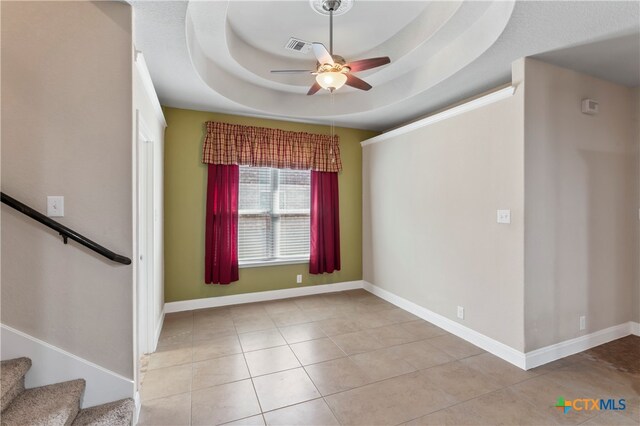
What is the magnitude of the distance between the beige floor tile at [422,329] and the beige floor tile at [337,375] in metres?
0.97

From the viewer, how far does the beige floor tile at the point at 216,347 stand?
2742mm

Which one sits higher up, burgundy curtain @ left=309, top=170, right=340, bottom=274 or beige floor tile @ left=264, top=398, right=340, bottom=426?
burgundy curtain @ left=309, top=170, right=340, bottom=274

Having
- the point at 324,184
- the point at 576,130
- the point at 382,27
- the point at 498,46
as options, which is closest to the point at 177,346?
the point at 324,184

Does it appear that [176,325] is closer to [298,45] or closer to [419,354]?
[419,354]

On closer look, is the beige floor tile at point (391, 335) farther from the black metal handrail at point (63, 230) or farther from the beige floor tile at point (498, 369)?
the black metal handrail at point (63, 230)

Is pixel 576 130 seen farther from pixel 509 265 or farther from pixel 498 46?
pixel 509 265

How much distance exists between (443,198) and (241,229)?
→ 106 inches

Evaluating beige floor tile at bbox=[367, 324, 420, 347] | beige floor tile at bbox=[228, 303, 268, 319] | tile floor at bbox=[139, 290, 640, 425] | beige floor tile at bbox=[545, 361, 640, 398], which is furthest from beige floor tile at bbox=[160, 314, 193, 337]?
beige floor tile at bbox=[545, 361, 640, 398]

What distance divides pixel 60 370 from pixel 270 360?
1.49 meters

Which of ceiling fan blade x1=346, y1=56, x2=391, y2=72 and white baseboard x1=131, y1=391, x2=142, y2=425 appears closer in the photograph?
white baseboard x1=131, y1=391, x2=142, y2=425

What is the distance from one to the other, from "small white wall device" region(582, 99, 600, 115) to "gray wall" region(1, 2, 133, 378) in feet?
12.6

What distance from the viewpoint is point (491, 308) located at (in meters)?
2.79

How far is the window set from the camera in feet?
13.7

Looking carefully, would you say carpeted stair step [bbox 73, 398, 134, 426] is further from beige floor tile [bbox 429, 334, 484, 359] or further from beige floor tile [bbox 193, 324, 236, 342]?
beige floor tile [bbox 429, 334, 484, 359]
